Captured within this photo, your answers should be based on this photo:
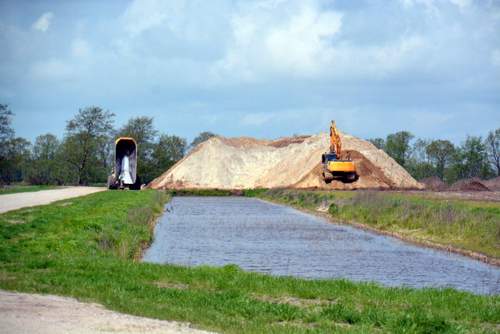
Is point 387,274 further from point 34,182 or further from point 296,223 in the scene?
point 34,182

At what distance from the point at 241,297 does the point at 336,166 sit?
56970mm

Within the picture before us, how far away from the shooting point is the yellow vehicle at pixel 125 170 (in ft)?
246

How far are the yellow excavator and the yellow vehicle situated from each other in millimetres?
17584

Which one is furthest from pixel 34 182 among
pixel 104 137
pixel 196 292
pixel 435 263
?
pixel 196 292

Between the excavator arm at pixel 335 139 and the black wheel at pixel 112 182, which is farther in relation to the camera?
the black wheel at pixel 112 182

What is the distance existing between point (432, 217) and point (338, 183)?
47.1m

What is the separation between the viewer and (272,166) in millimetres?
115812

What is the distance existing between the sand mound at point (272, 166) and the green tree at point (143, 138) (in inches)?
432

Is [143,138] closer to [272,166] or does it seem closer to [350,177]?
[272,166]

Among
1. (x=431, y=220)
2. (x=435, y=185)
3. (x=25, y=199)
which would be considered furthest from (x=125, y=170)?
(x=431, y=220)

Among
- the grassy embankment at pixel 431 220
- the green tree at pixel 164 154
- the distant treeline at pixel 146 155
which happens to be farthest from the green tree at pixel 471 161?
the grassy embankment at pixel 431 220

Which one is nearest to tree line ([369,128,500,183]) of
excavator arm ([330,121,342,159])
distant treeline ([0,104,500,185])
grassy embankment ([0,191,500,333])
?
distant treeline ([0,104,500,185])

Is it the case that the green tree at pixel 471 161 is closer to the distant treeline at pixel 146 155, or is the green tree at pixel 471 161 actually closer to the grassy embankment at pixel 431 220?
the distant treeline at pixel 146 155

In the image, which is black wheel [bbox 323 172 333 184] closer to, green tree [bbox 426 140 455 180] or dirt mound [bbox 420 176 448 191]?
dirt mound [bbox 420 176 448 191]
